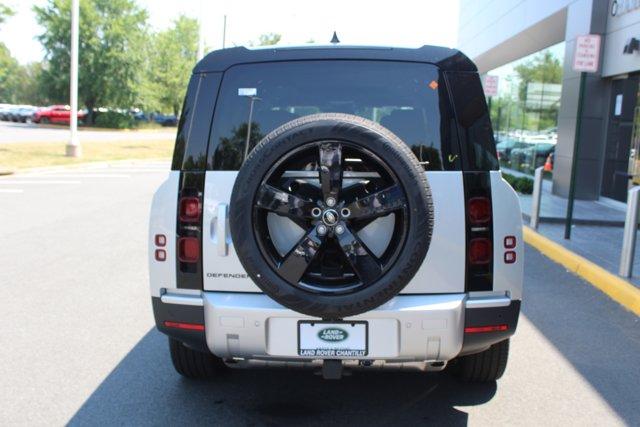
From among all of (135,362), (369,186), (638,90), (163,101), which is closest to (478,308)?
(369,186)

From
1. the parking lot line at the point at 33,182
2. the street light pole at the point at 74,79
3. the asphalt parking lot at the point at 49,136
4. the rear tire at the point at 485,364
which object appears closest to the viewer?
the rear tire at the point at 485,364

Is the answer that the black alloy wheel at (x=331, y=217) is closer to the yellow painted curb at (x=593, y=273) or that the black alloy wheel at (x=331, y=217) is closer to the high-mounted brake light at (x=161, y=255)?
the high-mounted brake light at (x=161, y=255)

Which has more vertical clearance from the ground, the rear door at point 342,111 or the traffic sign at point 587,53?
the traffic sign at point 587,53

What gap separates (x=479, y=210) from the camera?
335 centimetres

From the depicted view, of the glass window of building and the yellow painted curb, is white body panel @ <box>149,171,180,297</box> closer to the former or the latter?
the yellow painted curb

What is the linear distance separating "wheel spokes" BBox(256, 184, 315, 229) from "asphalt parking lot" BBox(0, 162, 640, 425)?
1.25 m

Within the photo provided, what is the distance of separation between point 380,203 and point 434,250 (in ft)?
1.44

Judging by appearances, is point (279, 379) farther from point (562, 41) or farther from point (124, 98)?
point (124, 98)

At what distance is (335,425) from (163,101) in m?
65.8

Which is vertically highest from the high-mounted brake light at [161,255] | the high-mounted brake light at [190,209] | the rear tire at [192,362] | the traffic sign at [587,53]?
the traffic sign at [587,53]

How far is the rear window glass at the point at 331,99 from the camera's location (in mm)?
3398

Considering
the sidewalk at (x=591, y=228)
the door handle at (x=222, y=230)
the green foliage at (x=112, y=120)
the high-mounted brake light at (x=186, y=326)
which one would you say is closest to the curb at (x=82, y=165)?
the sidewalk at (x=591, y=228)

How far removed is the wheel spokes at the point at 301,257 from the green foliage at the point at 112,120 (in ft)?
176

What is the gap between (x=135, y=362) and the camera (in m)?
4.56
